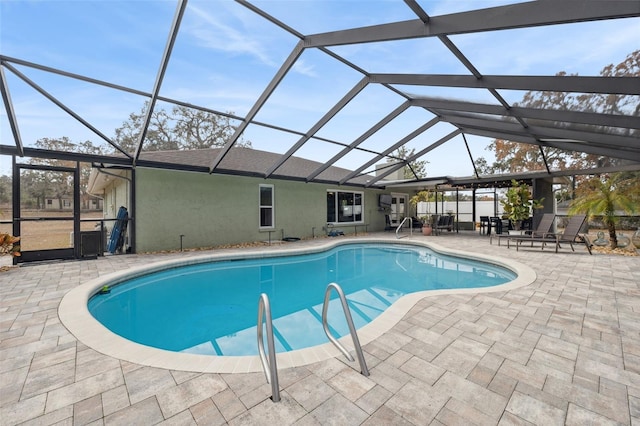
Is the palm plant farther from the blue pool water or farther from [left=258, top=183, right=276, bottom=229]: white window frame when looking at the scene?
[left=258, top=183, right=276, bottom=229]: white window frame

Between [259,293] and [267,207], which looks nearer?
[259,293]

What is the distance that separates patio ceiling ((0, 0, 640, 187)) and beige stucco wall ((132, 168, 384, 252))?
26.2 inches

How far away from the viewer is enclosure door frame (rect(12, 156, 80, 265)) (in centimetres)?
692

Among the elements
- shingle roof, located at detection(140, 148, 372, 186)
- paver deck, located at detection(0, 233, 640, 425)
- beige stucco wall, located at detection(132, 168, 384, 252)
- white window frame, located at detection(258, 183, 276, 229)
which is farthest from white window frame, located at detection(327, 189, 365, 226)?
paver deck, located at detection(0, 233, 640, 425)

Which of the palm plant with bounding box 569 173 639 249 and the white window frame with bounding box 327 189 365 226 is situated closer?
the palm plant with bounding box 569 173 639 249

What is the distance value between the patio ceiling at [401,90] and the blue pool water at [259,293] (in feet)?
12.1

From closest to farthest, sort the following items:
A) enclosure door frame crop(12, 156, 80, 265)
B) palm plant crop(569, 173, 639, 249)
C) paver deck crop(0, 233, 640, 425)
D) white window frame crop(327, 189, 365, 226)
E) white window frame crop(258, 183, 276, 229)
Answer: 1. paver deck crop(0, 233, 640, 425)
2. enclosure door frame crop(12, 156, 80, 265)
3. palm plant crop(569, 173, 639, 249)
4. white window frame crop(258, 183, 276, 229)
5. white window frame crop(327, 189, 365, 226)

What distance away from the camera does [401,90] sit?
747 centimetres

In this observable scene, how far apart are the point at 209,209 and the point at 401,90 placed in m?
7.26

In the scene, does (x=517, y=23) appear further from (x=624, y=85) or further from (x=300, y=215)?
(x=300, y=215)

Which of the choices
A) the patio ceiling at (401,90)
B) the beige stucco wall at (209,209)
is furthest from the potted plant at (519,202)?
the beige stucco wall at (209,209)

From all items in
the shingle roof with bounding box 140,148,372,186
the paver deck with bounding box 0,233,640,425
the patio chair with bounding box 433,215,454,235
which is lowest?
the paver deck with bounding box 0,233,640,425

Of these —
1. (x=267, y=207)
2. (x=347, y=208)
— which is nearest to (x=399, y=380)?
(x=267, y=207)

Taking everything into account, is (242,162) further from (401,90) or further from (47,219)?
(401,90)
